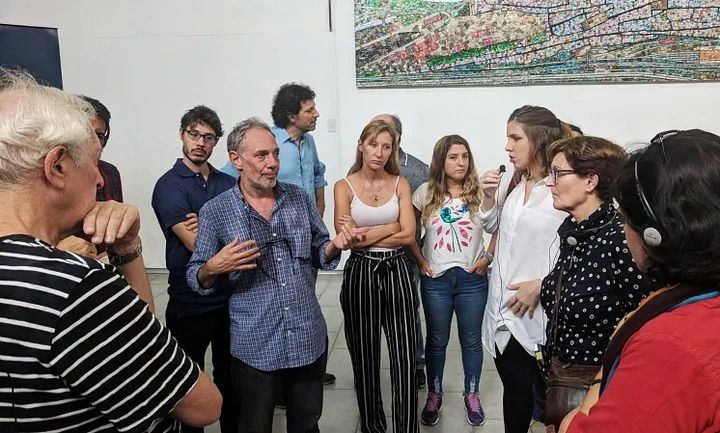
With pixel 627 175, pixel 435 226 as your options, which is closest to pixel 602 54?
pixel 435 226

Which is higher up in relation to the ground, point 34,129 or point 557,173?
point 34,129

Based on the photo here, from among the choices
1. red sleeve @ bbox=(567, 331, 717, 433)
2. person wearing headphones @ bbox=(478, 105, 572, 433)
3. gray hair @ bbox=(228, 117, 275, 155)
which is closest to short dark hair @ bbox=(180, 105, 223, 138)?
gray hair @ bbox=(228, 117, 275, 155)

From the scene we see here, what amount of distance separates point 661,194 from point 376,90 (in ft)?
14.0

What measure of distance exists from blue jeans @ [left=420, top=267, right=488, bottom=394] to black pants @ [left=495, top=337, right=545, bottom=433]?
1.82 ft

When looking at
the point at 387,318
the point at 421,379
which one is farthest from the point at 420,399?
the point at 387,318

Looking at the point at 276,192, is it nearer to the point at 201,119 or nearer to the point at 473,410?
the point at 201,119

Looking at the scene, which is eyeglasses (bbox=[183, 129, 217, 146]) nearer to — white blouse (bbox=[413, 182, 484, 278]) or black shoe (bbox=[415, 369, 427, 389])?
white blouse (bbox=[413, 182, 484, 278])

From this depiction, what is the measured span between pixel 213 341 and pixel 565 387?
1.52 m

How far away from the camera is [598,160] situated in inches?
68.5

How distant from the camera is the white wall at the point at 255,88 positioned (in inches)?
190

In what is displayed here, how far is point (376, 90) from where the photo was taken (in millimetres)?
4984

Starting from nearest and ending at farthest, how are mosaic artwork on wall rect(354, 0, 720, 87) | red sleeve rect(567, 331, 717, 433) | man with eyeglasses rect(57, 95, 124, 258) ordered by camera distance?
red sleeve rect(567, 331, 717, 433) < man with eyeglasses rect(57, 95, 124, 258) < mosaic artwork on wall rect(354, 0, 720, 87)

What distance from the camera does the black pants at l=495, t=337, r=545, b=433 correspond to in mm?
2082

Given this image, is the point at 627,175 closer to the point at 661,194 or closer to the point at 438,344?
the point at 661,194
